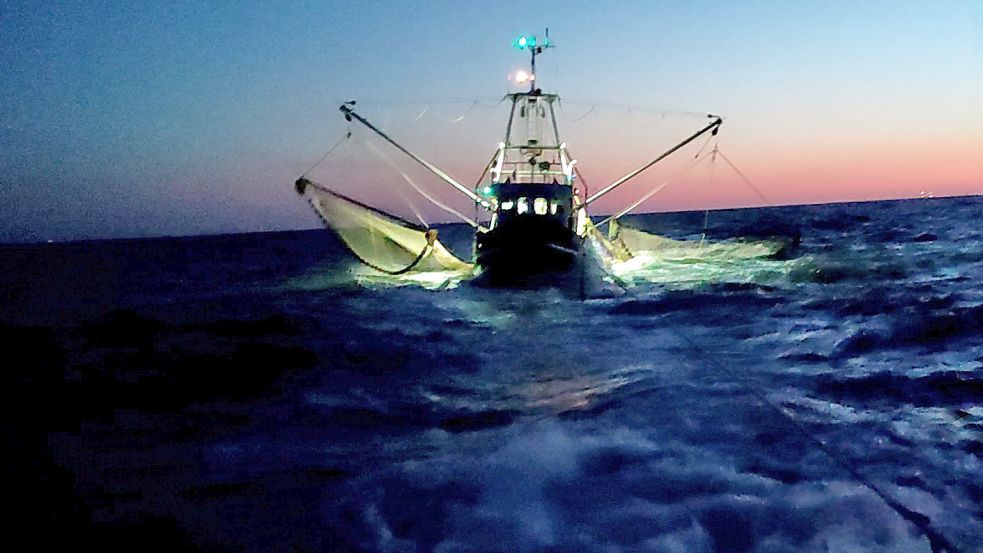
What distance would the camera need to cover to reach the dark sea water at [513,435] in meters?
→ 5.65

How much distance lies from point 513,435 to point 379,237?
73.0ft

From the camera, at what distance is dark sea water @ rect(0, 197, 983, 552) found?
18.5 ft

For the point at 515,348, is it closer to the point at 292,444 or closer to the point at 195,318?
the point at 292,444

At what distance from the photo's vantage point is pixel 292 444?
7816 millimetres

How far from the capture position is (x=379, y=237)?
2922 cm

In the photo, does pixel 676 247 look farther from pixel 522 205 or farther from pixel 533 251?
pixel 533 251

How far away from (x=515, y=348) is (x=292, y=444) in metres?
6.83

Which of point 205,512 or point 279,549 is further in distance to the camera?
point 205,512

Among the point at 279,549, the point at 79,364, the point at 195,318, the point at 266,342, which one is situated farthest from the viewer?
the point at 195,318

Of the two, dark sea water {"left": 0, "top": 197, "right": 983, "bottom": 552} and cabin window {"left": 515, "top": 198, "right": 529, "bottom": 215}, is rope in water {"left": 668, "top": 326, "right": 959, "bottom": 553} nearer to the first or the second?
dark sea water {"left": 0, "top": 197, "right": 983, "bottom": 552}

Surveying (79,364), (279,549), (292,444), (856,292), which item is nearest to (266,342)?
(79,364)

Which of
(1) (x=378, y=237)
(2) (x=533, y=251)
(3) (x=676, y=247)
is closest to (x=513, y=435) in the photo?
(2) (x=533, y=251)

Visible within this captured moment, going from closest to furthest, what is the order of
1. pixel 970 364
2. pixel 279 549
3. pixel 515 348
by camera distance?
pixel 279 549
pixel 970 364
pixel 515 348

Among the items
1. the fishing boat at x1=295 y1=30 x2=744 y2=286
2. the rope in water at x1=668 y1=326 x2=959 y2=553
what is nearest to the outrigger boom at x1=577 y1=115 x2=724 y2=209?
the fishing boat at x1=295 y1=30 x2=744 y2=286
